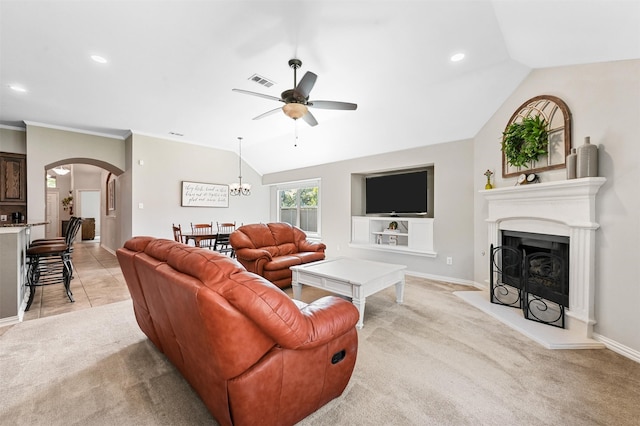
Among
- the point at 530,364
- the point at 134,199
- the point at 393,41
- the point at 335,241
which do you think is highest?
the point at 393,41

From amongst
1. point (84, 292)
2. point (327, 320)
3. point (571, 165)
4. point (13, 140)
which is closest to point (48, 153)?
point (13, 140)

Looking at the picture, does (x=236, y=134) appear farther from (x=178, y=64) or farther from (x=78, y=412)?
(x=78, y=412)

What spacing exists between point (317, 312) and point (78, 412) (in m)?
1.51

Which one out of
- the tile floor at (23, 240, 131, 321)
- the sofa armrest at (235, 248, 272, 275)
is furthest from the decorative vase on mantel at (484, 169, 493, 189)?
the tile floor at (23, 240, 131, 321)

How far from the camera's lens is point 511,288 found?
3434 mm

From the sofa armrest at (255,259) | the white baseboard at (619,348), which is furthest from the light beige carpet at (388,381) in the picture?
the sofa armrest at (255,259)

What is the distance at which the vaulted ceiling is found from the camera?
85.8 inches

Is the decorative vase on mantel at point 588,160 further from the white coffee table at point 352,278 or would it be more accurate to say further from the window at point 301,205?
the window at point 301,205

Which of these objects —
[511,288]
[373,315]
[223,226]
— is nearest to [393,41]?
[373,315]

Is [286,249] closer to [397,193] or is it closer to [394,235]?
[394,235]

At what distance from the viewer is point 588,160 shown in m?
2.38

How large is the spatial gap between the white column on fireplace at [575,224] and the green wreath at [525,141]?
0.36m

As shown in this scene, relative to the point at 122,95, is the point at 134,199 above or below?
below

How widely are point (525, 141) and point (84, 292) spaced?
6004 mm
